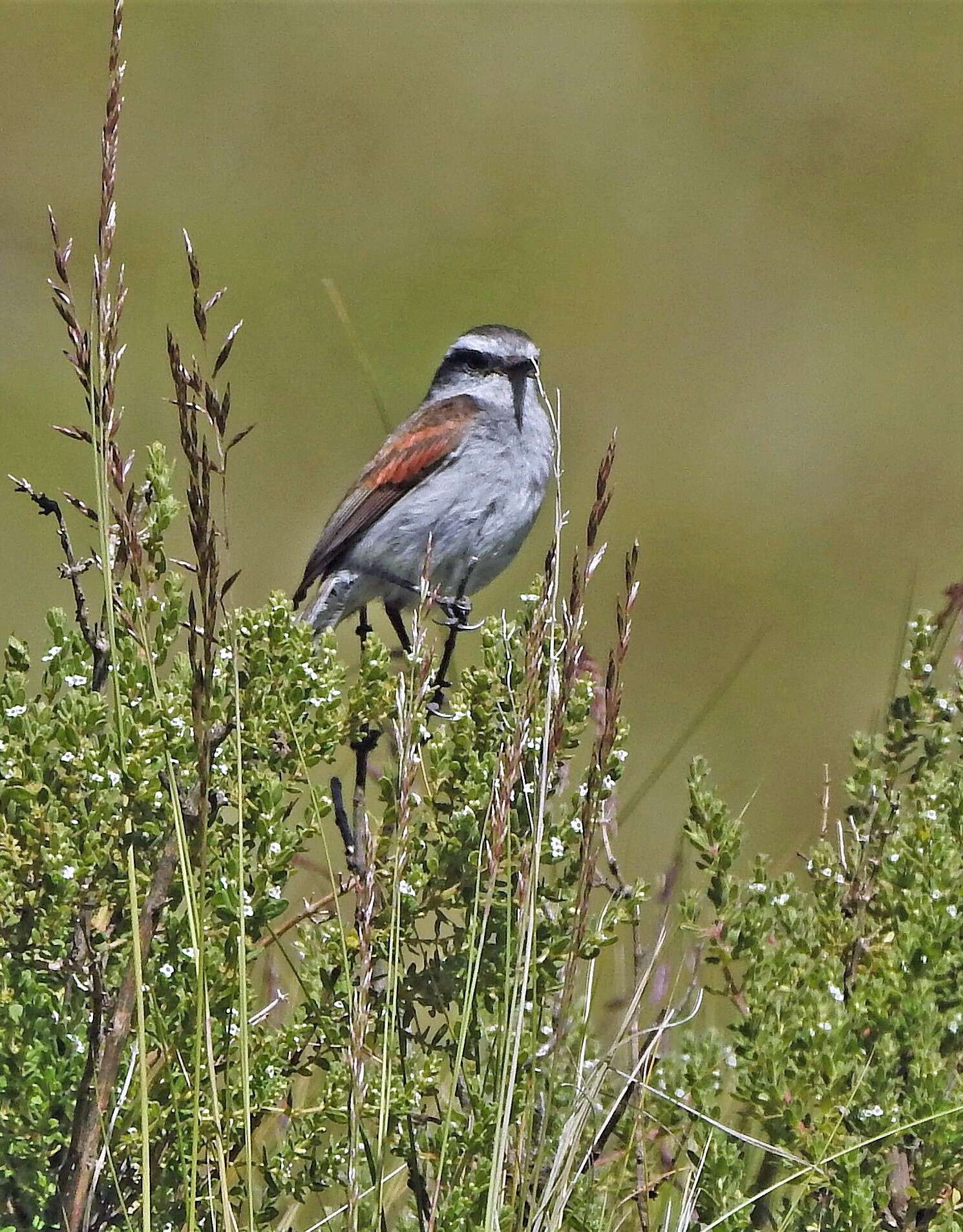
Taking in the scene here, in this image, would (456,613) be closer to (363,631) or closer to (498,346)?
(363,631)

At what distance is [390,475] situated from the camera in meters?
5.52

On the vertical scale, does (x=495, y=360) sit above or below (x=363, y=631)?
above

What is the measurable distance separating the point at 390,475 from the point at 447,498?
28cm

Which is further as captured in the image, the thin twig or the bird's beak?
the bird's beak

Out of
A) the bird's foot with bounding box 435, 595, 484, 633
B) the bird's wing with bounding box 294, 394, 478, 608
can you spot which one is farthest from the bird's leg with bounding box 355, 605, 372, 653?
the bird's wing with bounding box 294, 394, 478, 608

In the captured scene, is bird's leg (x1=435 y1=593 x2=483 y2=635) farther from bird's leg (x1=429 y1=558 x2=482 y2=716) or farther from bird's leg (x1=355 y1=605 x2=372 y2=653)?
bird's leg (x1=355 y1=605 x2=372 y2=653)

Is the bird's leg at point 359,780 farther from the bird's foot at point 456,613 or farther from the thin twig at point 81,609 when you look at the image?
the thin twig at point 81,609

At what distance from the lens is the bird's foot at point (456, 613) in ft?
12.4

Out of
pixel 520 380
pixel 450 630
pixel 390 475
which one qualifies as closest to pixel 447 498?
A: pixel 390 475

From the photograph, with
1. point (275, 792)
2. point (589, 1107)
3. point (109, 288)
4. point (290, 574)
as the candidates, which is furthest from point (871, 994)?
point (290, 574)

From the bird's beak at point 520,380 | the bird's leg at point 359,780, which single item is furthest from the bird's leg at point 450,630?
the bird's beak at point 520,380

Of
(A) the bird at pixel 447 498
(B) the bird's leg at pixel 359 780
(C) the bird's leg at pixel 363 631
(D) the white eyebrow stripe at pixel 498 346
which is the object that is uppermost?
(D) the white eyebrow stripe at pixel 498 346

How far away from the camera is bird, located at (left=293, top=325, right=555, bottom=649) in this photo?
5227 mm

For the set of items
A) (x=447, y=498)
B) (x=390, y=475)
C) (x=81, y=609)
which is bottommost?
(x=81, y=609)
